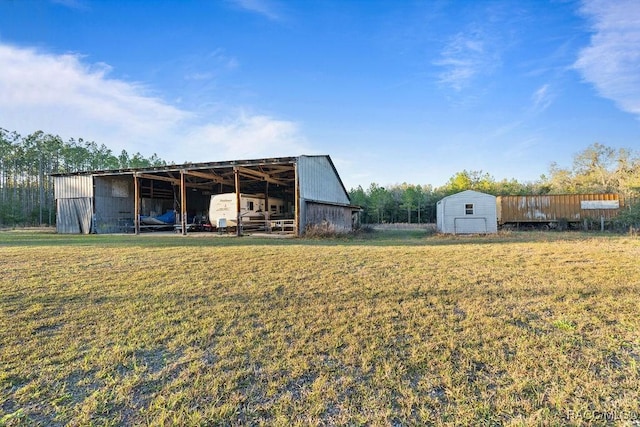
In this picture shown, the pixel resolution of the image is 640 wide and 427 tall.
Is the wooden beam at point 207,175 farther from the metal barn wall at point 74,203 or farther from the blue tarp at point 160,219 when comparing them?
the metal barn wall at point 74,203

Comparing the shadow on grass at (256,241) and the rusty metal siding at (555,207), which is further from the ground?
the rusty metal siding at (555,207)

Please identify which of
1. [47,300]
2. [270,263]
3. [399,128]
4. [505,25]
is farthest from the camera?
[399,128]

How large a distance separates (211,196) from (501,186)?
128 ft

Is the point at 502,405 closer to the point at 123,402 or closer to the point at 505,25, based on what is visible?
the point at 123,402

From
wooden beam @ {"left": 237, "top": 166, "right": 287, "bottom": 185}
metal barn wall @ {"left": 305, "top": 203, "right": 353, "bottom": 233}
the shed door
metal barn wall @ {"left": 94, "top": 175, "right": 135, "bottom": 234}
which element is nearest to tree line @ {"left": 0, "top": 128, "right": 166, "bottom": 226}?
metal barn wall @ {"left": 94, "top": 175, "right": 135, "bottom": 234}

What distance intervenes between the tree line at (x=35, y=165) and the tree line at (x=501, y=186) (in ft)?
120

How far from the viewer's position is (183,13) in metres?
10.8

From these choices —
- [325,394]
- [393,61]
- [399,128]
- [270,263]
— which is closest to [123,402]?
[325,394]

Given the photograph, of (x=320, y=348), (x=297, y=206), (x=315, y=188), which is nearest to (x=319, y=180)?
(x=315, y=188)

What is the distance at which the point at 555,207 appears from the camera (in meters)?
21.9

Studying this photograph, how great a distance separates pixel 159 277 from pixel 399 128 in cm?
1878

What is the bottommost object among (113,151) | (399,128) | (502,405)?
(502,405)

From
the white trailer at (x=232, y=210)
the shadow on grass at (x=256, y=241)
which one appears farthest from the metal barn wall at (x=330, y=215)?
the white trailer at (x=232, y=210)

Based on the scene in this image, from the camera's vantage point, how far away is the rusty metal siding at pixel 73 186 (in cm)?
1942
